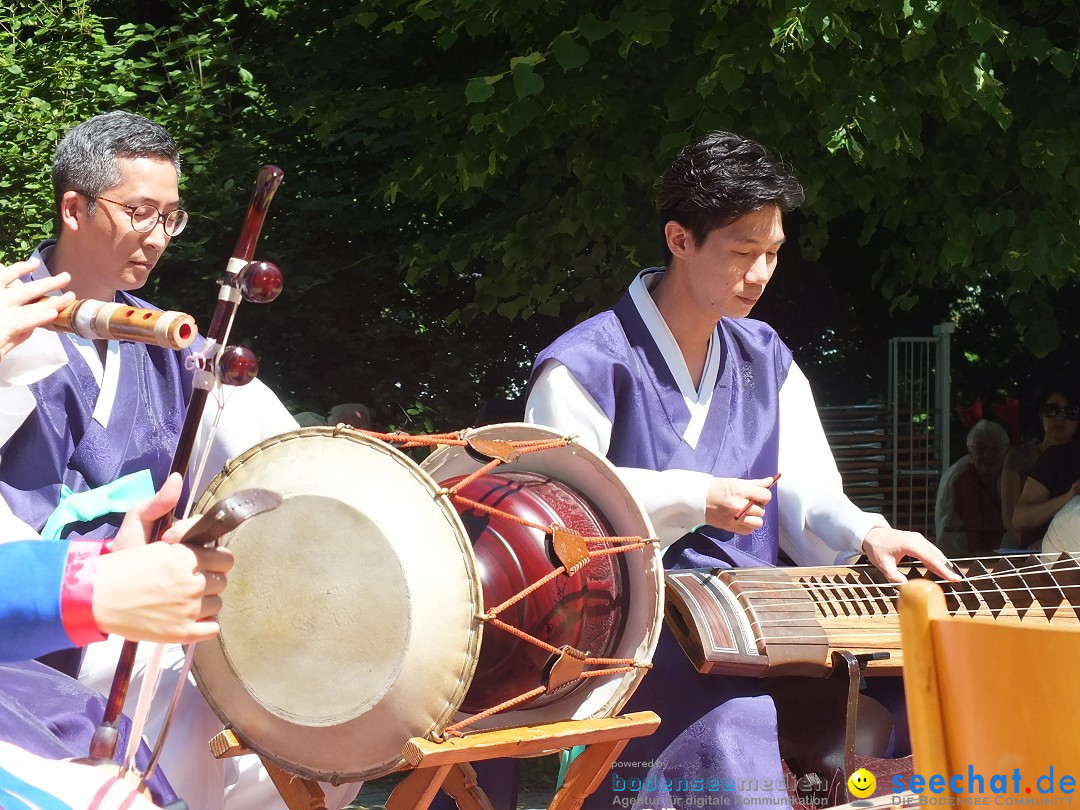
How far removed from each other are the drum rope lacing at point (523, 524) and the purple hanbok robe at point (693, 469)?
0.25 metres

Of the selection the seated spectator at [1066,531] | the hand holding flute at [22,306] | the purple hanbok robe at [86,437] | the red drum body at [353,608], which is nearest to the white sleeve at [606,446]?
the red drum body at [353,608]

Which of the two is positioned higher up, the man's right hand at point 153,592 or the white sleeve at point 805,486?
the man's right hand at point 153,592

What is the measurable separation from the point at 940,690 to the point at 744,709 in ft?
3.65

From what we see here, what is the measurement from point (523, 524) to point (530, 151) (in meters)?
3.09

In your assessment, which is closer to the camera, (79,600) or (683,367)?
(79,600)

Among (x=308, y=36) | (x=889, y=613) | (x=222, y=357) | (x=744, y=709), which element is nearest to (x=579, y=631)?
(x=744, y=709)

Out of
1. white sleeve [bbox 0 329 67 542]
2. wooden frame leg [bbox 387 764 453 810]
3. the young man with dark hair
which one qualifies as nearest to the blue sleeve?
white sleeve [bbox 0 329 67 542]

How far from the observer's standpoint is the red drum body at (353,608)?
5.81 ft

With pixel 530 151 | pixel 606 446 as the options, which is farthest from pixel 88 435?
pixel 530 151

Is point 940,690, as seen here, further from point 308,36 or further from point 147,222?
point 308,36

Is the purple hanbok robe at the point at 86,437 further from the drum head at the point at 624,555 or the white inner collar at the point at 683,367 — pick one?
the white inner collar at the point at 683,367

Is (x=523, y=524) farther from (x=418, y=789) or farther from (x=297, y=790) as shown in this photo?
(x=297, y=790)

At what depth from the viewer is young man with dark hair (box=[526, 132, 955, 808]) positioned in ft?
7.52

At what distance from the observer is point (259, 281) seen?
1561 millimetres
